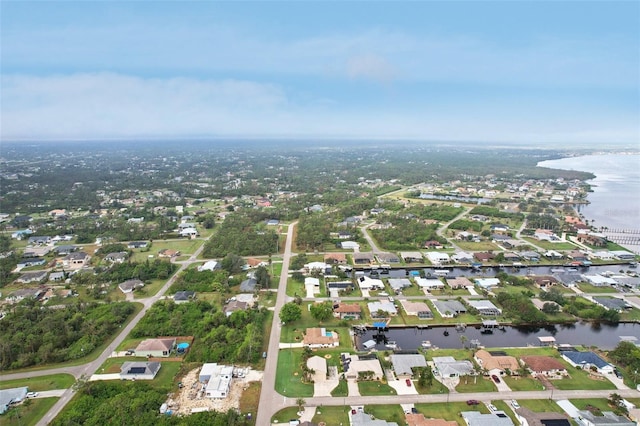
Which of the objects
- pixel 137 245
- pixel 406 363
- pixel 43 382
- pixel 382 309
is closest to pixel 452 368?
pixel 406 363

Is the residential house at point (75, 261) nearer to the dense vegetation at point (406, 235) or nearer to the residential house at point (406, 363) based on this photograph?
Result: the dense vegetation at point (406, 235)

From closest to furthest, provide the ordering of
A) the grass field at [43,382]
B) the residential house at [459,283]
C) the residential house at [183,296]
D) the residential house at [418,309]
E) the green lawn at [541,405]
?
1. the green lawn at [541,405]
2. the grass field at [43,382]
3. the residential house at [418,309]
4. the residential house at [183,296]
5. the residential house at [459,283]

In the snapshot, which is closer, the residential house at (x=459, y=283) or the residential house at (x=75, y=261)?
the residential house at (x=459, y=283)

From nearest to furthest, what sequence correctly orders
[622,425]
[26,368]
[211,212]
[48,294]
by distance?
[622,425]
[26,368]
[48,294]
[211,212]

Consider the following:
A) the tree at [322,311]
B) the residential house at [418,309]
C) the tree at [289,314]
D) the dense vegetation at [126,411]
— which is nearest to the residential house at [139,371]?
the dense vegetation at [126,411]

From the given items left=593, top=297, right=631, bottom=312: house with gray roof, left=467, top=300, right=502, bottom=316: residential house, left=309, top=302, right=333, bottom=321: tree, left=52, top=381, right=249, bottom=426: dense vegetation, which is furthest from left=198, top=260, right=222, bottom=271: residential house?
left=593, top=297, right=631, bottom=312: house with gray roof

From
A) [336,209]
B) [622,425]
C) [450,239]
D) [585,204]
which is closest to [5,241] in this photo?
[336,209]

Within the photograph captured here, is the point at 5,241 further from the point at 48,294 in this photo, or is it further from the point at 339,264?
the point at 339,264
